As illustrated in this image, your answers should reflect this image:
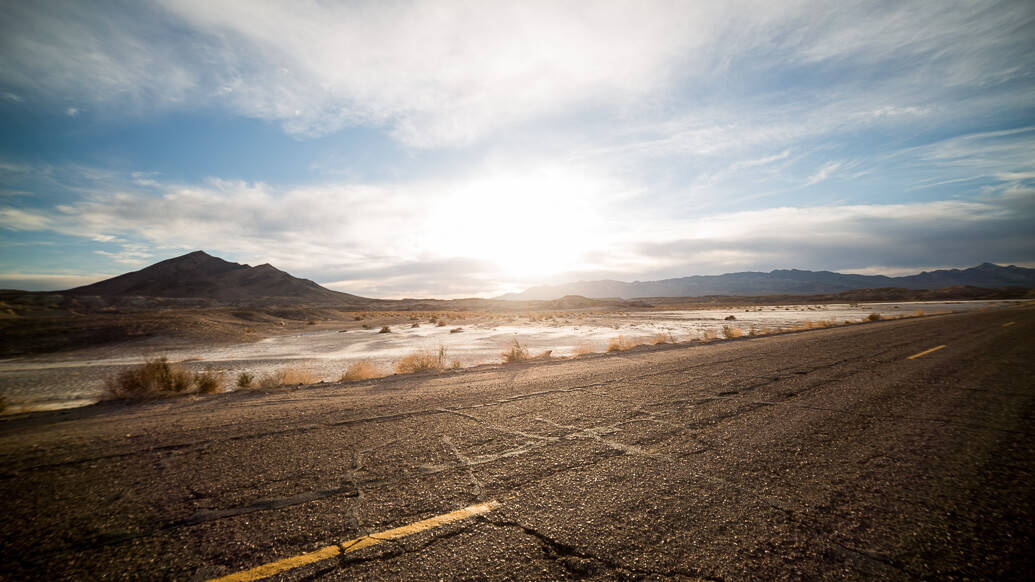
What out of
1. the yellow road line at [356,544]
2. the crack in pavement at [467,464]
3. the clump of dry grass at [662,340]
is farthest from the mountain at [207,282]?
the yellow road line at [356,544]

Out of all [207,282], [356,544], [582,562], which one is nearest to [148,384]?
[356,544]

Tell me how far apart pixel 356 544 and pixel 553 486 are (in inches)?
59.1

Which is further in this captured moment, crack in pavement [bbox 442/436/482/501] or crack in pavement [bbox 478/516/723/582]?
crack in pavement [bbox 442/436/482/501]

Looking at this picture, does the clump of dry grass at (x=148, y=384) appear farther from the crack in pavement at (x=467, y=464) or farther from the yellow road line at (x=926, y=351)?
the yellow road line at (x=926, y=351)

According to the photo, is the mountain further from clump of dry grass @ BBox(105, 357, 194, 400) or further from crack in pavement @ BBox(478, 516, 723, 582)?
crack in pavement @ BBox(478, 516, 723, 582)

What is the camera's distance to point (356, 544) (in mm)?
2371

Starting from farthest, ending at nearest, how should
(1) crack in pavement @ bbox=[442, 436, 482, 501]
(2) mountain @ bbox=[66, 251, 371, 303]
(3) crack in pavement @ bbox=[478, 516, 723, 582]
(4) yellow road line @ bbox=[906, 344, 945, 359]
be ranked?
(2) mountain @ bbox=[66, 251, 371, 303]
(4) yellow road line @ bbox=[906, 344, 945, 359]
(1) crack in pavement @ bbox=[442, 436, 482, 501]
(3) crack in pavement @ bbox=[478, 516, 723, 582]

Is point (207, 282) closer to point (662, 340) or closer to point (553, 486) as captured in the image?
point (662, 340)

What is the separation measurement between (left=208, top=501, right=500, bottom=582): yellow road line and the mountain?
124 metres

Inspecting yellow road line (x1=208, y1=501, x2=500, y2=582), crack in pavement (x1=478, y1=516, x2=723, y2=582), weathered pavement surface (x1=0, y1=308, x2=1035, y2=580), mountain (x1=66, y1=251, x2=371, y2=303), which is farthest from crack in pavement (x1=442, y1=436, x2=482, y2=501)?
mountain (x1=66, y1=251, x2=371, y2=303)

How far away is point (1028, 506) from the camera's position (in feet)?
9.26

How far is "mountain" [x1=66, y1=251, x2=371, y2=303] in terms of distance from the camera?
116375 millimetres

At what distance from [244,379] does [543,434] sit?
347 inches

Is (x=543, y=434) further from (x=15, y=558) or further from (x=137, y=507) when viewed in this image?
(x=15, y=558)
